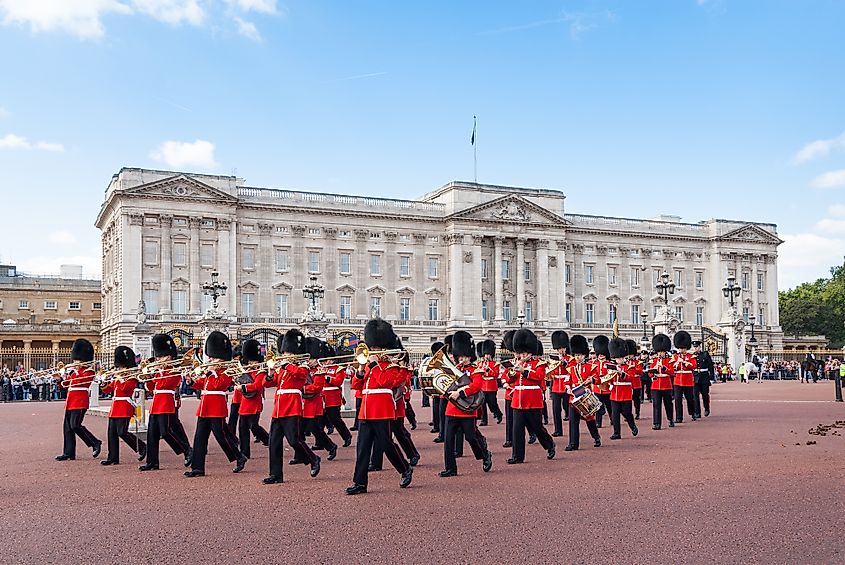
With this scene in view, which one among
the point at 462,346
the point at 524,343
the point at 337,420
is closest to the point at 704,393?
the point at 524,343

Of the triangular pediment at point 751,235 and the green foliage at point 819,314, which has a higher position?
the triangular pediment at point 751,235

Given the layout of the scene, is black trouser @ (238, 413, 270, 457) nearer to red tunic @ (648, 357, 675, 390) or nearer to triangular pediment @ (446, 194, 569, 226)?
red tunic @ (648, 357, 675, 390)

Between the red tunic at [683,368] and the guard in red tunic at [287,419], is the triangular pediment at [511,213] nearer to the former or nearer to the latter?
the red tunic at [683,368]

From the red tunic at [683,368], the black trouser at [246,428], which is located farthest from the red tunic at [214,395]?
the red tunic at [683,368]

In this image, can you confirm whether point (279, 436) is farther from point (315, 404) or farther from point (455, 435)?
point (455, 435)

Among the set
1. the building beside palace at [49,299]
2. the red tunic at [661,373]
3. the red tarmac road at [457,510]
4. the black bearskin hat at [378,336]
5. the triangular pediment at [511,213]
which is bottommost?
the red tarmac road at [457,510]

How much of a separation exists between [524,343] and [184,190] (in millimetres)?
47271

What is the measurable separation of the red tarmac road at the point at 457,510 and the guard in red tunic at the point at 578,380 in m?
0.30

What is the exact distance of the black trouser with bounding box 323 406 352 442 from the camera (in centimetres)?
1455

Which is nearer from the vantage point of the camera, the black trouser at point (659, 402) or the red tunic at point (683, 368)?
the black trouser at point (659, 402)

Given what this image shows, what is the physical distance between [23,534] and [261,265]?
52.6 m

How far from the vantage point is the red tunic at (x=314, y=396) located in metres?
12.3

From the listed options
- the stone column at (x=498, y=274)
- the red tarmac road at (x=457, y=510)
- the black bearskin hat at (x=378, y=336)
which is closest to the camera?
the red tarmac road at (x=457, y=510)

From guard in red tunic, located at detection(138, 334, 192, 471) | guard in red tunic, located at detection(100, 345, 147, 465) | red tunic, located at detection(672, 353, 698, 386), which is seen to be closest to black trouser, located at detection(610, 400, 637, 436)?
red tunic, located at detection(672, 353, 698, 386)
